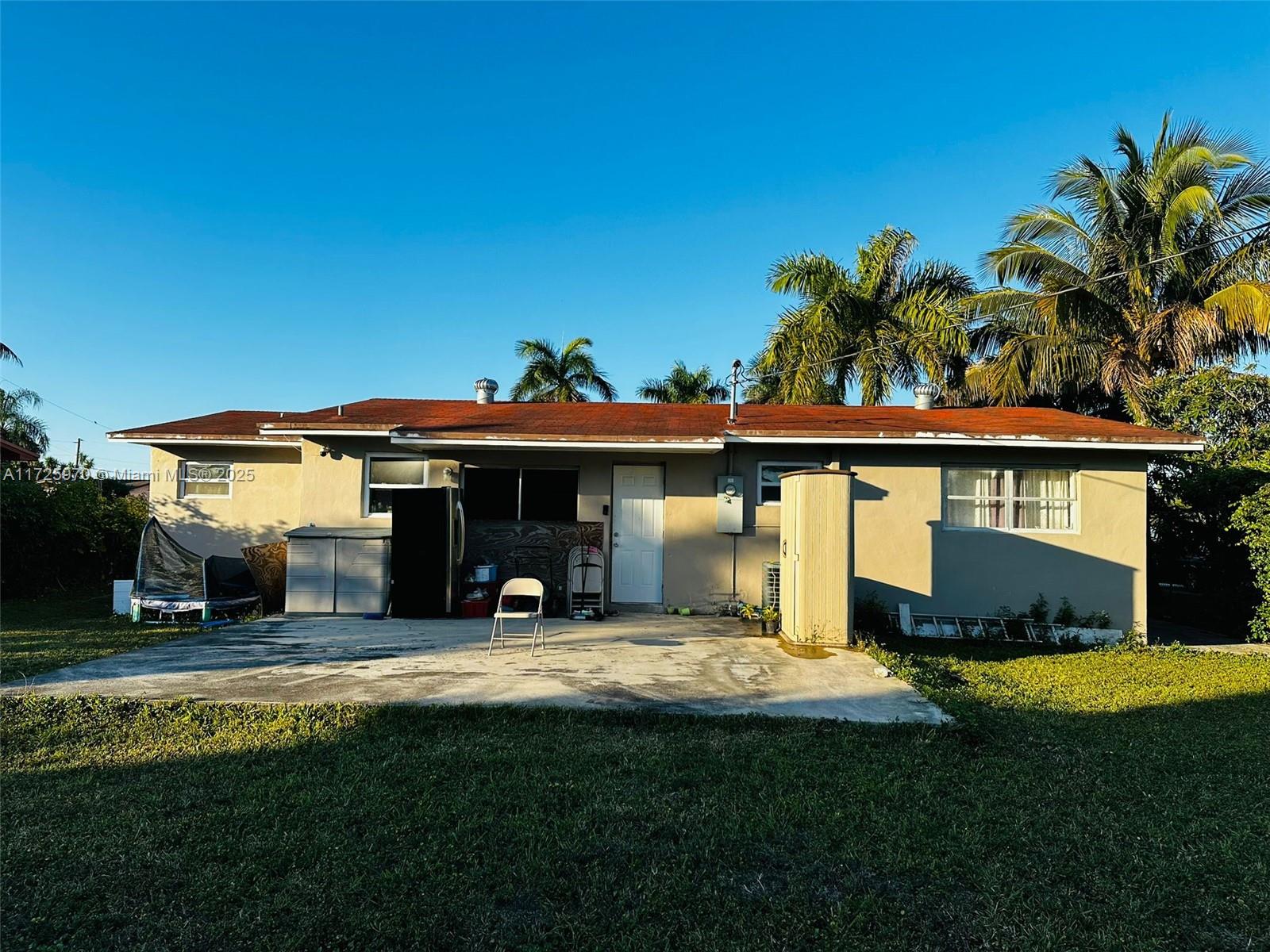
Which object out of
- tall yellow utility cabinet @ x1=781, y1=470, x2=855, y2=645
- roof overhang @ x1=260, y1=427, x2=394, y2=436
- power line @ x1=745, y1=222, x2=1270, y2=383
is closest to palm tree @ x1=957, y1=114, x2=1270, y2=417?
power line @ x1=745, y1=222, x2=1270, y2=383

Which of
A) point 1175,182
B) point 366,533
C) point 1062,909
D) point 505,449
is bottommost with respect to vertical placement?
point 1062,909

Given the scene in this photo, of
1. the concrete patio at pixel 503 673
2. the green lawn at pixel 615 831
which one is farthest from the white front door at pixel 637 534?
the green lawn at pixel 615 831

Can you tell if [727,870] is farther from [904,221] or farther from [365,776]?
[904,221]

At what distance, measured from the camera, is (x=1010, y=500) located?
1000 centimetres

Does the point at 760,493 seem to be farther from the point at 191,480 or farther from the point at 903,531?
the point at 191,480

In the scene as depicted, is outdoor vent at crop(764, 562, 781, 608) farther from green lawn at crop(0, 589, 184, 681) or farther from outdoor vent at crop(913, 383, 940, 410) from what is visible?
green lawn at crop(0, 589, 184, 681)

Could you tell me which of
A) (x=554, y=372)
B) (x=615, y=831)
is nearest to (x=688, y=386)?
(x=554, y=372)

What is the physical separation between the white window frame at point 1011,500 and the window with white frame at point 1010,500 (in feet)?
0.03

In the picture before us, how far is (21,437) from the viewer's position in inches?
1166

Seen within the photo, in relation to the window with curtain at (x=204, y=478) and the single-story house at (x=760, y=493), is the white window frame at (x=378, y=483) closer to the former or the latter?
the single-story house at (x=760, y=493)

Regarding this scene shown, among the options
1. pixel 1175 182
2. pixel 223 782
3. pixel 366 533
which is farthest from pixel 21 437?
pixel 1175 182

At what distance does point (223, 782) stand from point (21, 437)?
35014 millimetres

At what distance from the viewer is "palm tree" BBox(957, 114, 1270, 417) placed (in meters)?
14.6

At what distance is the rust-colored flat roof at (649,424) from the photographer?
9695 mm
